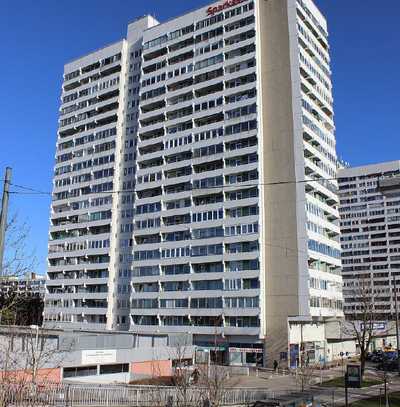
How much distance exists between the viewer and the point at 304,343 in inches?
2908

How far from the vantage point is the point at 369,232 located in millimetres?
158000

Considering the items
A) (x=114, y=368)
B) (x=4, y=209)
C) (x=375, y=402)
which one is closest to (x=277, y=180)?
(x=114, y=368)

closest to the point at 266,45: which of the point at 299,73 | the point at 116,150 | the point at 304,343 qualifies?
the point at 299,73

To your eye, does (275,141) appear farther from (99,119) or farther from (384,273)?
(384,273)

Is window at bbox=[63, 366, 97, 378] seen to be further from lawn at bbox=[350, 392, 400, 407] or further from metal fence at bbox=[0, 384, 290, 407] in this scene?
lawn at bbox=[350, 392, 400, 407]

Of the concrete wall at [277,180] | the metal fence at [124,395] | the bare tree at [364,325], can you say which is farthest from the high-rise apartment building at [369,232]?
the metal fence at [124,395]

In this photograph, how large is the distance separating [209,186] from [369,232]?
92.5 meters

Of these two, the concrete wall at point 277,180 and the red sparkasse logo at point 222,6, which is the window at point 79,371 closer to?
the concrete wall at point 277,180

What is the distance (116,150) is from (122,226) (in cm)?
1530

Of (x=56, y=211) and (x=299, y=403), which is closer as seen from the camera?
(x=299, y=403)

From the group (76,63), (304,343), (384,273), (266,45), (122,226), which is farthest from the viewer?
(384,273)

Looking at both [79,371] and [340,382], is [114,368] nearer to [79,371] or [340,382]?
[79,371]

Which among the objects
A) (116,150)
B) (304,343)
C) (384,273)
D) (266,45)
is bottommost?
(304,343)

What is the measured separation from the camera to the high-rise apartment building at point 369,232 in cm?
15038
